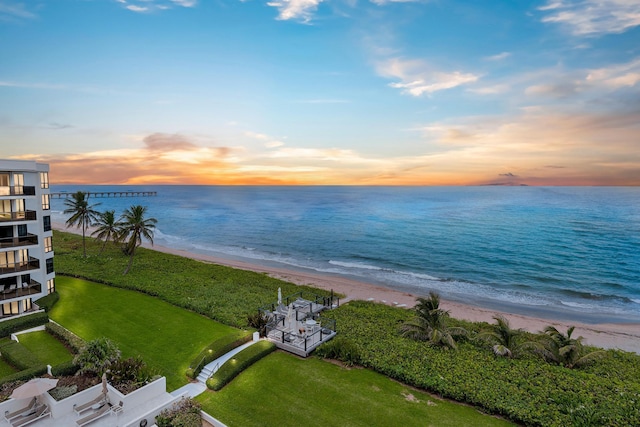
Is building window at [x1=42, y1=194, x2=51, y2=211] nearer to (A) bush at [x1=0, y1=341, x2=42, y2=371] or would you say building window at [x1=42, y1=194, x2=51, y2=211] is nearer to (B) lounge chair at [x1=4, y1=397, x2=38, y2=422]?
(A) bush at [x1=0, y1=341, x2=42, y2=371]

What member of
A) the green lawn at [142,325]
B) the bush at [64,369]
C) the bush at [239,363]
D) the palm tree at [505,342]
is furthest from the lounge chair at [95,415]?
the palm tree at [505,342]

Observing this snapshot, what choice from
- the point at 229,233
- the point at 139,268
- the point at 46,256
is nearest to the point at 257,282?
the point at 139,268

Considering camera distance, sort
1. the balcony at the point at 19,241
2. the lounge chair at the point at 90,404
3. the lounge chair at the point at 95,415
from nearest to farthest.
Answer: the lounge chair at the point at 95,415 → the lounge chair at the point at 90,404 → the balcony at the point at 19,241

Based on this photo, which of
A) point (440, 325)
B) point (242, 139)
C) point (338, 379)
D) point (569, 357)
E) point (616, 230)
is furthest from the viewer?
point (616, 230)

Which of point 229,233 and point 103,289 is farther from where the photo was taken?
point 229,233

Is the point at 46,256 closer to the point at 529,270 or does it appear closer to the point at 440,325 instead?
the point at 440,325

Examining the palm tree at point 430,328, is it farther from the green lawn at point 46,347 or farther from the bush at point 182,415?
the green lawn at point 46,347
